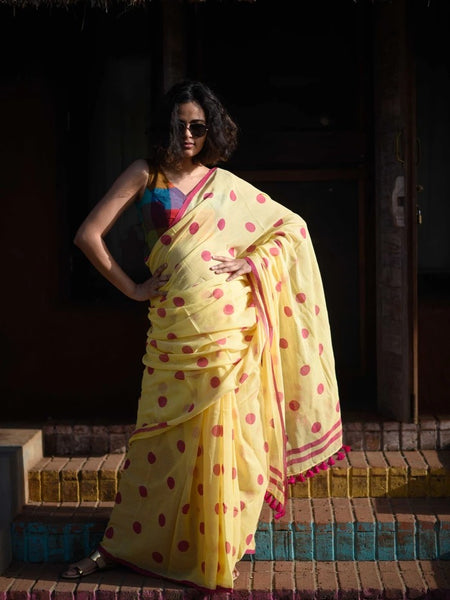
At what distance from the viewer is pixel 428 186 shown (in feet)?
19.1

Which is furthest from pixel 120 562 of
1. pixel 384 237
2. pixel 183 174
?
pixel 384 237

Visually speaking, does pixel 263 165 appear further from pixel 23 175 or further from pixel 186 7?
pixel 23 175

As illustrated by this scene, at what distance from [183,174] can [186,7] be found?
131 centimetres

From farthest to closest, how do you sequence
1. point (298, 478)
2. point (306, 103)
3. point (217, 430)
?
point (306, 103) → point (298, 478) → point (217, 430)

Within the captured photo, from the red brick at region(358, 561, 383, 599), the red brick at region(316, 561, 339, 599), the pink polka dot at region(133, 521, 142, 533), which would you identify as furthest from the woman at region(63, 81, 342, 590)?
the red brick at region(358, 561, 383, 599)

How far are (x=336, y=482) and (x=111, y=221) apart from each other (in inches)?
62.6

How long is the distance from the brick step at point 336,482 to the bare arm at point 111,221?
1040mm

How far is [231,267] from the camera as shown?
4.31 metres

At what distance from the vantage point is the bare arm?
14.2ft

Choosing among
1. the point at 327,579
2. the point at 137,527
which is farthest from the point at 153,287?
the point at 327,579

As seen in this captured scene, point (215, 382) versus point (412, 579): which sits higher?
point (215, 382)

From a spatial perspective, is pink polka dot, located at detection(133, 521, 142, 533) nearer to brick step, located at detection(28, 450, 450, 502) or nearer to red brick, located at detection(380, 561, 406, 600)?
brick step, located at detection(28, 450, 450, 502)

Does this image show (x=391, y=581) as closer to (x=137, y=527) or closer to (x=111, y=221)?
(x=137, y=527)

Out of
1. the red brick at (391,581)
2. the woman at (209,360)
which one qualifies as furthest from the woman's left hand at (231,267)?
the red brick at (391,581)
